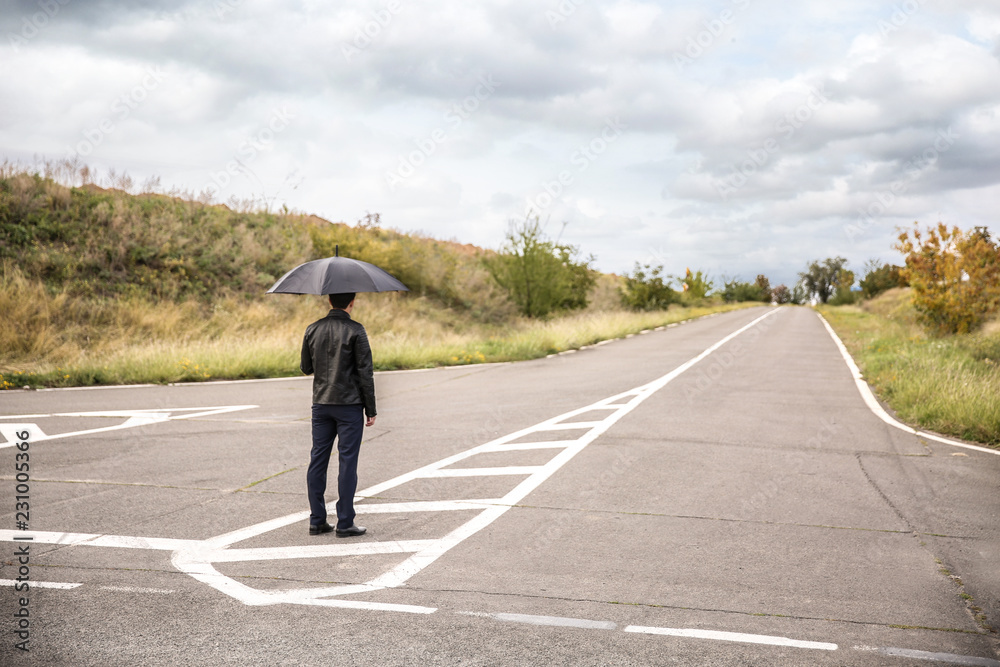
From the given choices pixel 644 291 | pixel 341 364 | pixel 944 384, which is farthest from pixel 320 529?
pixel 644 291

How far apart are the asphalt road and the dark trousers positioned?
0.23 meters

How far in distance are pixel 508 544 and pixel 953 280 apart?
22954 millimetres

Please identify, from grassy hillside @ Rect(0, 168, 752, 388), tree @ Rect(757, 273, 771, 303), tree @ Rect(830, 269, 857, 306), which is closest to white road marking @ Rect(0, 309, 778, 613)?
grassy hillside @ Rect(0, 168, 752, 388)

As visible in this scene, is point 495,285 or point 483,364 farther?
point 495,285

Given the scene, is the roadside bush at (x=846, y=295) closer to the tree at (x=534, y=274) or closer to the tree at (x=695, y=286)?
the tree at (x=695, y=286)

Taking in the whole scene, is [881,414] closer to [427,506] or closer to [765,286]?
[427,506]

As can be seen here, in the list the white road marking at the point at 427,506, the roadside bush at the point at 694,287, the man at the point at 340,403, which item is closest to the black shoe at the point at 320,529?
the man at the point at 340,403

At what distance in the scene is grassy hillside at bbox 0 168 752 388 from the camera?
16.2 metres

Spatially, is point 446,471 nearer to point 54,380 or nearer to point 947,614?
point 947,614

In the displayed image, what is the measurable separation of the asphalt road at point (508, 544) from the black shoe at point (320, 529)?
0.24ft

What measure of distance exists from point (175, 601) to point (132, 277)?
21.5 m

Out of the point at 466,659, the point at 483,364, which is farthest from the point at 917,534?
the point at 483,364

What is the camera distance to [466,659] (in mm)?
3486

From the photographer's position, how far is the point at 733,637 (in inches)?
149
